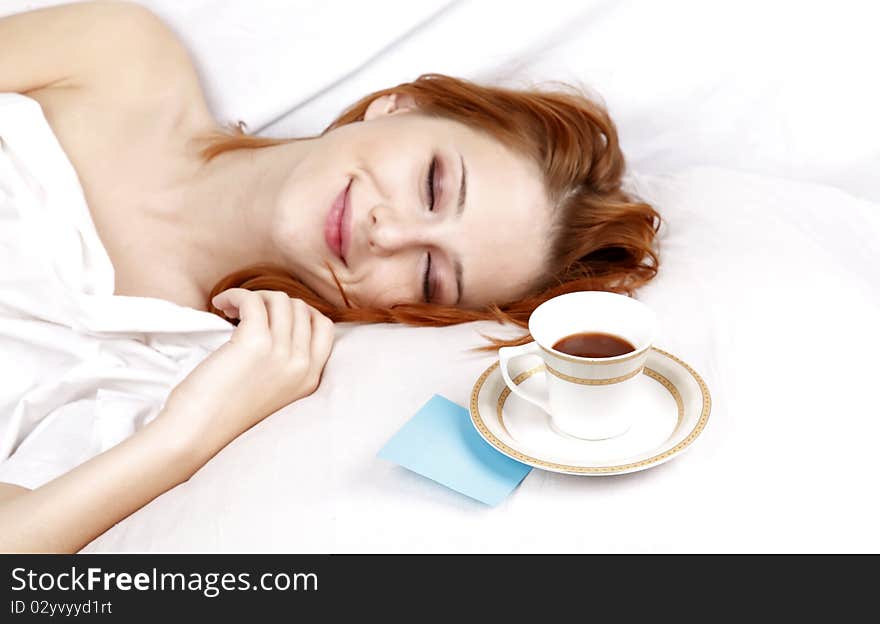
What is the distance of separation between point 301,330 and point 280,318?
3 cm

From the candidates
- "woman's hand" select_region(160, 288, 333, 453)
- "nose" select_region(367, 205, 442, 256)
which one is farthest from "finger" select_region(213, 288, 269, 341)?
"nose" select_region(367, 205, 442, 256)

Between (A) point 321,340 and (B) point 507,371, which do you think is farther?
(A) point 321,340

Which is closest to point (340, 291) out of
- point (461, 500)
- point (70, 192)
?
point (70, 192)

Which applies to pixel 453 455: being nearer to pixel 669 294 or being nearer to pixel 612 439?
pixel 612 439

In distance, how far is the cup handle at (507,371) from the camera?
111cm

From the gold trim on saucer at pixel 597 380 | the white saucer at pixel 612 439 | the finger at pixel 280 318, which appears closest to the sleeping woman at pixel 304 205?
the finger at pixel 280 318

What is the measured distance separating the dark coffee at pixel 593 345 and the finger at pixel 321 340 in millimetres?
392

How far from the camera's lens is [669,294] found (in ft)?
4.62

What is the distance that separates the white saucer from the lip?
41 cm

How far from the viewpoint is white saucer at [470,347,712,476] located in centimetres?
104

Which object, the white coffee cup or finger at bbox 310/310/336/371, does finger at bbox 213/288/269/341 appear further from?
the white coffee cup

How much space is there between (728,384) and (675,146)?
2.99 feet

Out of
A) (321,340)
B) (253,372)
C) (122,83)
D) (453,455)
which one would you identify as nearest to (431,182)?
(321,340)

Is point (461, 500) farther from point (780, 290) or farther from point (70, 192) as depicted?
point (70, 192)
